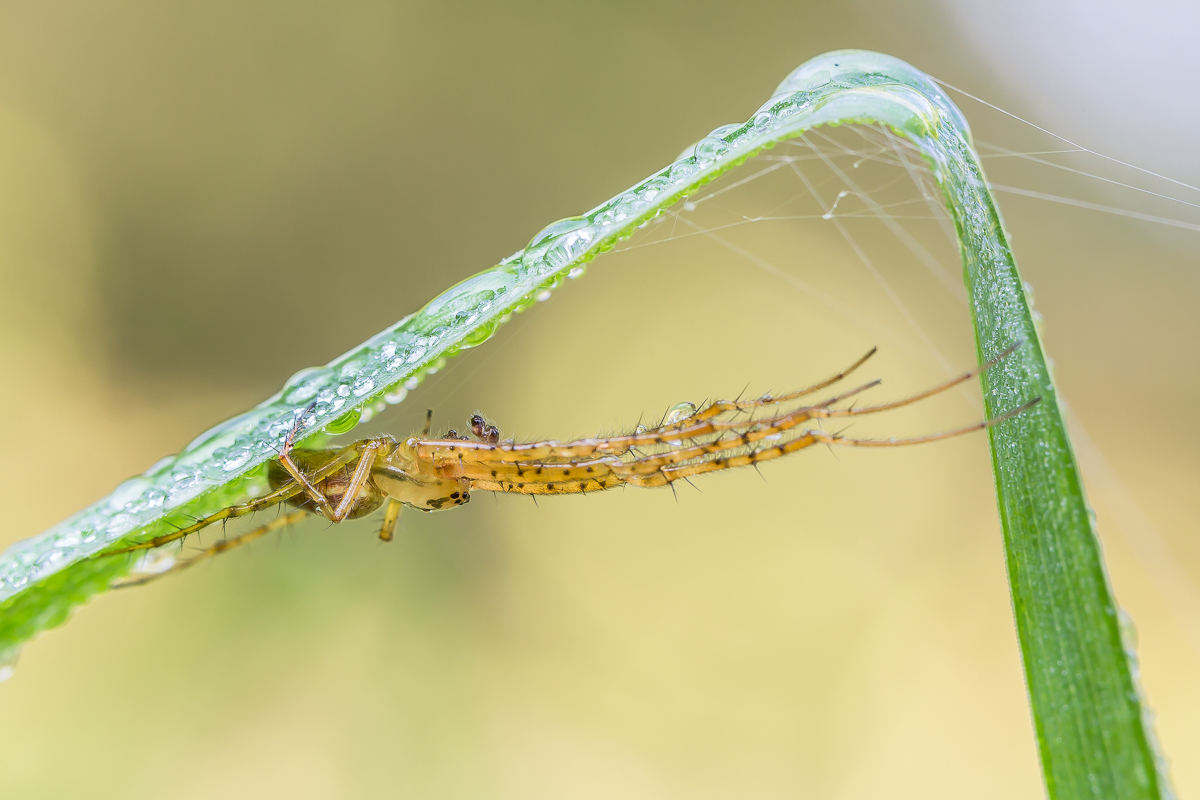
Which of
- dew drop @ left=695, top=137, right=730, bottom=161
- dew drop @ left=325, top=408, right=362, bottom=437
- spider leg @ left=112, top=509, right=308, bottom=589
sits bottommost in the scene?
dew drop @ left=325, top=408, right=362, bottom=437

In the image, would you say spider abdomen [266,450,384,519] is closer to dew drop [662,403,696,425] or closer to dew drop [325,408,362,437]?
dew drop [325,408,362,437]

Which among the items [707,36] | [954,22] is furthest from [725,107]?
[954,22]

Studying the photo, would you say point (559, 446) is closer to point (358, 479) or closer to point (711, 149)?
point (358, 479)

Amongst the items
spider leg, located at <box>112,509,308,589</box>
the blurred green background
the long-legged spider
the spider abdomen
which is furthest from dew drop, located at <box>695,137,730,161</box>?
the blurred green background

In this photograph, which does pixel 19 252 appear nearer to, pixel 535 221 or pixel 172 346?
pixel 172 346

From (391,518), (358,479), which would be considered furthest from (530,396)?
(358,479)

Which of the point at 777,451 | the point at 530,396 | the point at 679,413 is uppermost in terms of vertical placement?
the point at 530,396

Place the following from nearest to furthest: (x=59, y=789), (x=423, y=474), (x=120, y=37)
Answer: (x=423, y=474) < (x=59, y=789) < (x=120, y=37)
